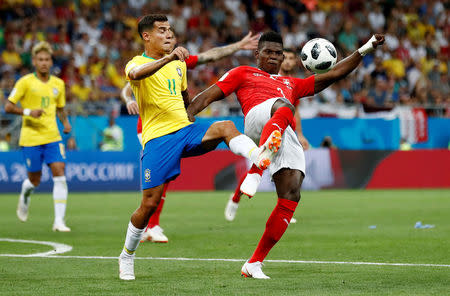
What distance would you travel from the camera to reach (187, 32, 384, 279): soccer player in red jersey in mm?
7297

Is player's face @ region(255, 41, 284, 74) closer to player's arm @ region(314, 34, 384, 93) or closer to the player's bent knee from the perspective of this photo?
player's arm @ region(314, 34, 384, 93)

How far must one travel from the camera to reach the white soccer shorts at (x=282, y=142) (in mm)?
7492

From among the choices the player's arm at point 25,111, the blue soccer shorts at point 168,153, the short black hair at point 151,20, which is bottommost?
the player's arm at point 25,111

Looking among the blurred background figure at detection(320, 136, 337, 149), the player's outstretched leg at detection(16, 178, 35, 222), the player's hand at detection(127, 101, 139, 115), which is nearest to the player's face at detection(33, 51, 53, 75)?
the player's outstretched leg at detection(16, 178, 35, 222)

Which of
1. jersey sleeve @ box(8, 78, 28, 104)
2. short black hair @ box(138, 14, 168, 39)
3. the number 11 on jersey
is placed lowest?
jersey sleeve @ box(8, 78, 28, 104)

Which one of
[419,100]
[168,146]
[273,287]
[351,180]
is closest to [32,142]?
[168,146]

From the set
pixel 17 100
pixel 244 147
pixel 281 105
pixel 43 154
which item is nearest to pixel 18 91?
pixel 17 100

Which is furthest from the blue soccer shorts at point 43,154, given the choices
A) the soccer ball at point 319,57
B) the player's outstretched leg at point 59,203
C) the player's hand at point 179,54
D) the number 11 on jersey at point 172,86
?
the player's hand at point 179,54

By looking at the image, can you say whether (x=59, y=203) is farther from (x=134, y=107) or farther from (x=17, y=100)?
(x=134, y=107)

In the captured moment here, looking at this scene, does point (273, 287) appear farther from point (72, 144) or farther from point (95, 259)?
point (72, 144)

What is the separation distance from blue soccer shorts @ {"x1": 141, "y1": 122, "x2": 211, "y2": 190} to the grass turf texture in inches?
36.4

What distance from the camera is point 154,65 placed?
6.83 metres

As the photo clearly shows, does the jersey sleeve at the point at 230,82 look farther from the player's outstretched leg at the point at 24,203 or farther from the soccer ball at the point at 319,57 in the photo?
the player's outstretched leg at the point at 24,203

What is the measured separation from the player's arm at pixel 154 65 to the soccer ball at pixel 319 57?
1.63 m
